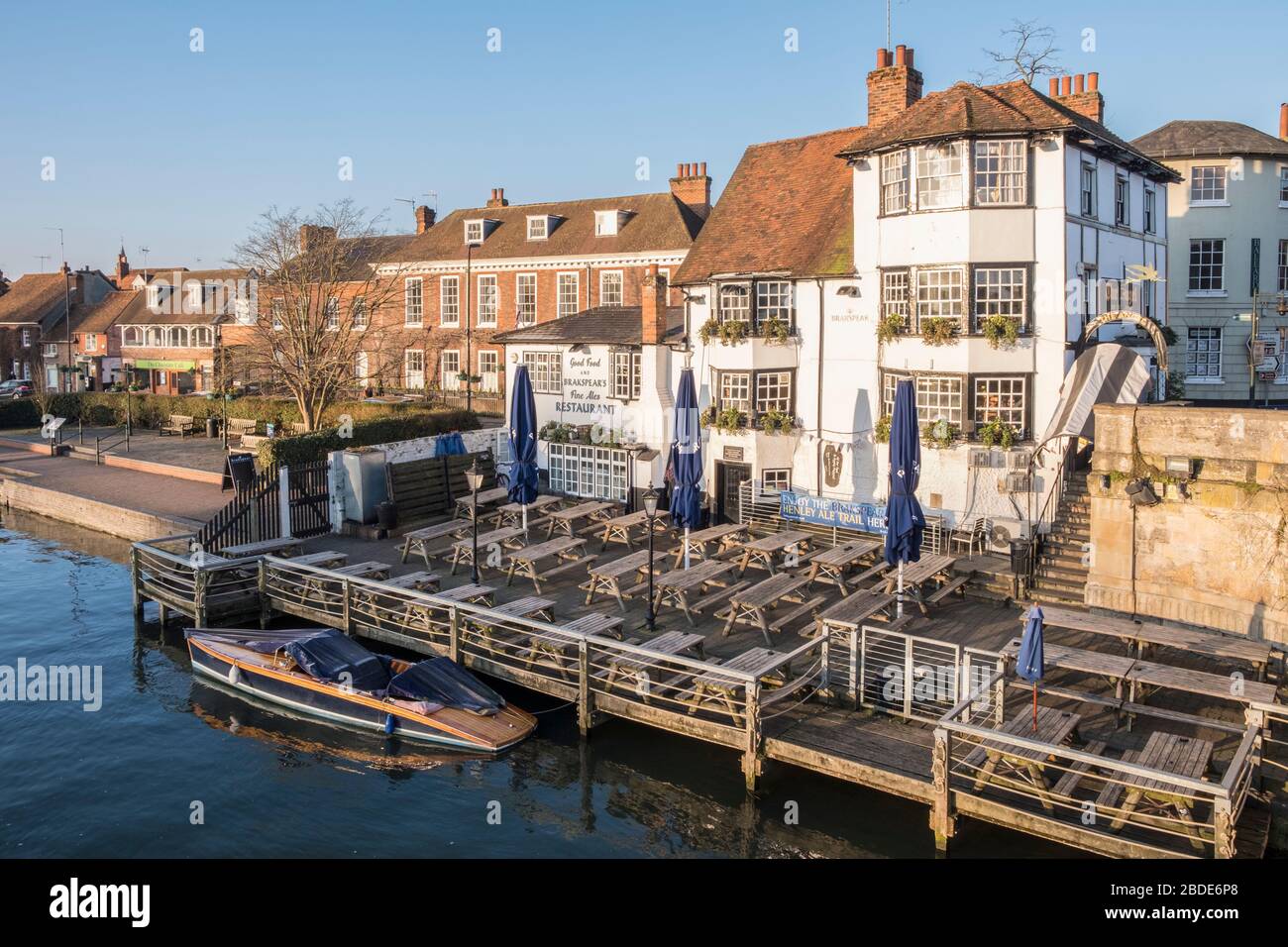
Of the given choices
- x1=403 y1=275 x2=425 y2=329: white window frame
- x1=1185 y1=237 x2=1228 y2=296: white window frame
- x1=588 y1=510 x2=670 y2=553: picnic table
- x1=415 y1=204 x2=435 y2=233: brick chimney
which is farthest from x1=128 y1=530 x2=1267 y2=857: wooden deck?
x1=415 y1=204 x2=435 y2=233: brick chimney

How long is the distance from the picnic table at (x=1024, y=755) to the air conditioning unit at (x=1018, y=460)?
10139 millimetres

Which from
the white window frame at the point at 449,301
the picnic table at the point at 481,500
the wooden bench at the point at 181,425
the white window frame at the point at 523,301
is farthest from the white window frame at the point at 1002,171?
the wooden bench at the point at 181,425

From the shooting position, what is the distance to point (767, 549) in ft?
71.3

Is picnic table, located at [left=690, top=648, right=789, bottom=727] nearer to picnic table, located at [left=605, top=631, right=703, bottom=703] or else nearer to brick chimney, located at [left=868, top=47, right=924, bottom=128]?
picnic table, located at [left=605, top=631, right=703, bottom=703]

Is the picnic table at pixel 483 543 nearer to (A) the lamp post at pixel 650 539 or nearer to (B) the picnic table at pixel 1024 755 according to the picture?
(A) the lamp post at pixel 650 539

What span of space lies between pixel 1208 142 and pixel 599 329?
2652cm

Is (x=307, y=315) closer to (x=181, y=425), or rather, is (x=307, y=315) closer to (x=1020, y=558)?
(x=181, y=425)

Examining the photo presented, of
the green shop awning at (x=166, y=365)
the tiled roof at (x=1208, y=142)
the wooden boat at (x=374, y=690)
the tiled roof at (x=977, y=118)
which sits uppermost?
the tiled roof at (x=1208, y=142)

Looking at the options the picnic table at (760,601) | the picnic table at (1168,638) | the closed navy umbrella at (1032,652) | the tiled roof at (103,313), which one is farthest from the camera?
the tiled roof at (103,313)

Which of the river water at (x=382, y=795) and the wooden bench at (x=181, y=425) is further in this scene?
the wooden bench at (x=181, y=425)

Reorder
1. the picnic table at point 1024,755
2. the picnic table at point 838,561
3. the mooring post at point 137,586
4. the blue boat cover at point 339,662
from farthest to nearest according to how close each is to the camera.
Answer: the mooring post at point 137,586 < the picnic table at point 838,561 < the blue boat cover at point 339,662 < the picnic table at point 1024,755

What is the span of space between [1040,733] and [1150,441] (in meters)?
7.01

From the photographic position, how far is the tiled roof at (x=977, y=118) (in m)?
23.0

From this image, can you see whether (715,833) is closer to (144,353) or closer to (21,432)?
(21,432)
